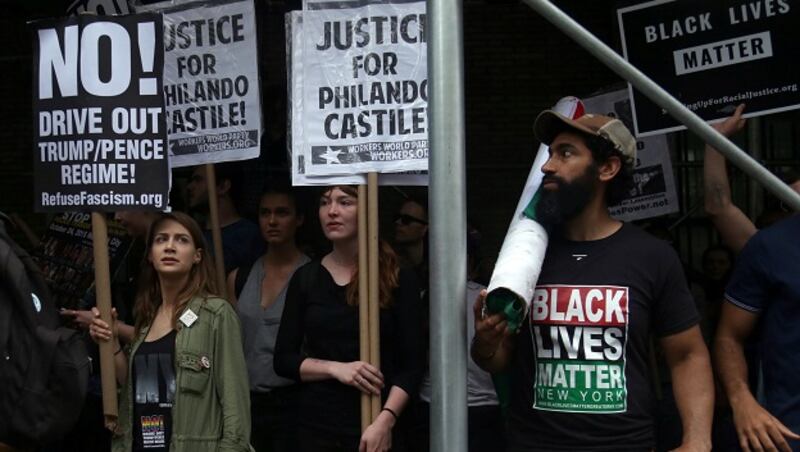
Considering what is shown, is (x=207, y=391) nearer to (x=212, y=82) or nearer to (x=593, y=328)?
(x=212, y=82)

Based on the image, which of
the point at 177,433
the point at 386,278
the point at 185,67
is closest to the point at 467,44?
the point at 185,67

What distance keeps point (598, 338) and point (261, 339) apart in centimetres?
220

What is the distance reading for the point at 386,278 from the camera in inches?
220

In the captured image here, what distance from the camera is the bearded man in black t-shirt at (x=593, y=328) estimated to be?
436cm

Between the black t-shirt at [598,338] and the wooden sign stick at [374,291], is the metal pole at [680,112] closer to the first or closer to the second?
the black t-shirt at [598,338]

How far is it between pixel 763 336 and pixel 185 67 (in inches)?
122

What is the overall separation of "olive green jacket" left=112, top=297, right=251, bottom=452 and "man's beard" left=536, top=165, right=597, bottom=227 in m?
1.59

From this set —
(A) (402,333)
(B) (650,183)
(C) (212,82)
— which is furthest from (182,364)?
(B) (650,183)

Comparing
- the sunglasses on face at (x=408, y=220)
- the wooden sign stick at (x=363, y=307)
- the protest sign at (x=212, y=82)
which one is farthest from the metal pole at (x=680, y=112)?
the sunglasses on face at (x=408, y=220)

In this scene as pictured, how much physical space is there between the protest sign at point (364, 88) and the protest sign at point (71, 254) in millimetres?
2050

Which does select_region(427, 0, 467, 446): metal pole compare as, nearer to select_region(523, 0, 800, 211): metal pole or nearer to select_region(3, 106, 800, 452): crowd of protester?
select_region(523, 0, 800, 211): metal pole

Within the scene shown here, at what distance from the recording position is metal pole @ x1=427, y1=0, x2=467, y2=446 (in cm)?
381

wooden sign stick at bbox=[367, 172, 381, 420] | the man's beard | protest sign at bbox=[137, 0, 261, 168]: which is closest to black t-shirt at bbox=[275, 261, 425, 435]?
wooden sign stick at bbox=[367, 172, 381, 420]

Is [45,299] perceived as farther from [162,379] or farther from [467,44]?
[467,44]
